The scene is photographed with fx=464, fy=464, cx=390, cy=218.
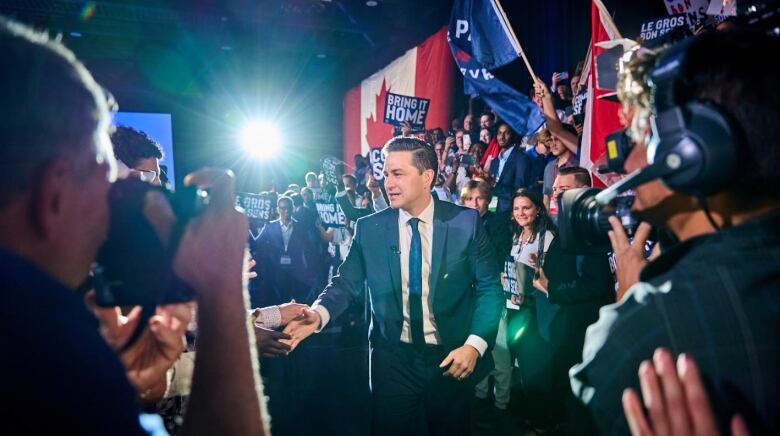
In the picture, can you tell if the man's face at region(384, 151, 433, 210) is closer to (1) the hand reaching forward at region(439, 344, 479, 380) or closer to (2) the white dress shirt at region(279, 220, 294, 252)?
(1) the hand reaching forward at region(439, 344, 479, 380)

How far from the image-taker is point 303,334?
2496mm

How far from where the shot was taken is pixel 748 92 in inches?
39.5

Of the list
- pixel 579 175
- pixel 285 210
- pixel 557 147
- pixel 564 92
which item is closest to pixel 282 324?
pixel 579 175

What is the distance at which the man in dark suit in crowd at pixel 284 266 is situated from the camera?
677 centimetres

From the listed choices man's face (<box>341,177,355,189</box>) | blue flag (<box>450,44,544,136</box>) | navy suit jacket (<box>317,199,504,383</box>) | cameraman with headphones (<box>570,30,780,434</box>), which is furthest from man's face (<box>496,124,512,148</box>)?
cameraman with headphones (<box>570,30,780,434</box>)

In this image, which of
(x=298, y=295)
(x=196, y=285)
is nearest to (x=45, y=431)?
(x=196, y=285)

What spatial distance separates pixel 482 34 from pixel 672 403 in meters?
5.68

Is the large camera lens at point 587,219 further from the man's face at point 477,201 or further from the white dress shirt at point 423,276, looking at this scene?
the man's face at point 477,201

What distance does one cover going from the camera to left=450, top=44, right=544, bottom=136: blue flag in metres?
5.81

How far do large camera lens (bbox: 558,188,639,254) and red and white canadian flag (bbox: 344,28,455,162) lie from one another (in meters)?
8.26

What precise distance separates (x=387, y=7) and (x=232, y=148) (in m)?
9.47

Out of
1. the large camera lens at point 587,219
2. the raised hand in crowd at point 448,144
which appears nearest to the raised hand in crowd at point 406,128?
the raised hand in crowd at point 448,144

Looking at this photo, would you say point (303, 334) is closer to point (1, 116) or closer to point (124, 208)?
point (124, 208)

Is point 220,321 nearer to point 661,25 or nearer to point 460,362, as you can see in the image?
point 460,362
